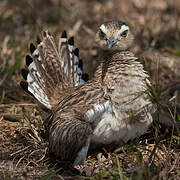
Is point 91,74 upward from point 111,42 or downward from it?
downward

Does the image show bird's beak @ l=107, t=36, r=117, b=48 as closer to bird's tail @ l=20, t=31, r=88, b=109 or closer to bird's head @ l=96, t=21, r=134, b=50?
bird's head @ l=96, t=21, r=134, b=50

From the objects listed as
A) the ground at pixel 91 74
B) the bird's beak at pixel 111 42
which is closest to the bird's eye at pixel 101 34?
the bird's beak at pixel 111 42

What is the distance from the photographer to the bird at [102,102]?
408 cm

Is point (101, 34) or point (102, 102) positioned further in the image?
point (101, 34)

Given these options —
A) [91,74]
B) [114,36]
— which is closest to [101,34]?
[114,36]

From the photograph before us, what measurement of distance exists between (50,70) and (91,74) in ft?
3.90

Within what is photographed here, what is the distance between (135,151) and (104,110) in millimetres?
571

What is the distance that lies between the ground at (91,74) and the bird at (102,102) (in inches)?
6.8

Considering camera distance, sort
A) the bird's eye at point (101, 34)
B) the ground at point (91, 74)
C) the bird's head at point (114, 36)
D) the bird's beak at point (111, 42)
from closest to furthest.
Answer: the ground at point (91, 74) → the bird's beak at point (111, 42) → the bird's head at point (114, 36) → the bird's eye at point (101, 34)

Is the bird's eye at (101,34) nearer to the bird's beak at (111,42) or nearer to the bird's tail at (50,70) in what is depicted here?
the bird's beak at (111,42)

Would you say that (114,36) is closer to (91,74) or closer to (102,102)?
(102,102)

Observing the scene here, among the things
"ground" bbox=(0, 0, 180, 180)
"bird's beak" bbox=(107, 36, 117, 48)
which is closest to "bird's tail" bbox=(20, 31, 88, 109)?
"ground" bbox=(0, 0, 180, 180)

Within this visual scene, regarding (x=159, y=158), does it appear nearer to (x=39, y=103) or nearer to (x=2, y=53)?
(x=39, y=103)

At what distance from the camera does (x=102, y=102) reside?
14.4 ft
